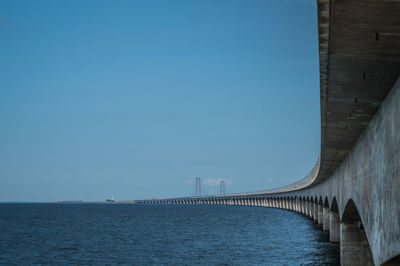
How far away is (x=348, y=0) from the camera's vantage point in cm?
866

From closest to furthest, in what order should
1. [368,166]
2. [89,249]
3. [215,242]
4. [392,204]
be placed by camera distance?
[392,204]
[368,166]
[89,249]
[215,242]

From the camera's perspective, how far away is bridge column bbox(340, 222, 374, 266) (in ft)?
99.7

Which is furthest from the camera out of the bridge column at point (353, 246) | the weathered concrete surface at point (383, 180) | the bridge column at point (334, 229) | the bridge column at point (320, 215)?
the bridge column at point (320, 215)

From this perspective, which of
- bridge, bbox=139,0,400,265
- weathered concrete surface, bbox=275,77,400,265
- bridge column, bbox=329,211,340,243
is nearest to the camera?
bridge, bbox=139,0,400,265

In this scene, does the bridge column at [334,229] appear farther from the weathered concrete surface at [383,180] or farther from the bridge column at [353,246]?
the weathered concrete surface at [383,180]

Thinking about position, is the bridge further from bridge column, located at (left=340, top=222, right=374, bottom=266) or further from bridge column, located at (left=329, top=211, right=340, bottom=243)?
bridge column, located at (left=329, top=211, right=340, bottom=243)

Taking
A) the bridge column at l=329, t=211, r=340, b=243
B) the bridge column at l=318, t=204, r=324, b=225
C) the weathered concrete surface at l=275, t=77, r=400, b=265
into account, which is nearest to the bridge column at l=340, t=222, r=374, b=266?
the weathered concrete surface at l=275, t=77, r=400, b=265

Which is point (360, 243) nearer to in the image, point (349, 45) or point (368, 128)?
point (368, 128)

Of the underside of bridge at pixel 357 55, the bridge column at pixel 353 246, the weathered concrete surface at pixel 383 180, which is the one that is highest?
the underside of bridge at pixel 357 55

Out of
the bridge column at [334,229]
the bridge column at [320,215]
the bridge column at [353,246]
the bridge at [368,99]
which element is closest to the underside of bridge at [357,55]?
the bridge at [368,99]

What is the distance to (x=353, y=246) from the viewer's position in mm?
30469

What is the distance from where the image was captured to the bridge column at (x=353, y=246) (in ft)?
99.7

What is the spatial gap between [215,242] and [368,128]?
36.4m

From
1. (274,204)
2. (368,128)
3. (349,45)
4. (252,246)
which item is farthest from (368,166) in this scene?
(274,204)
